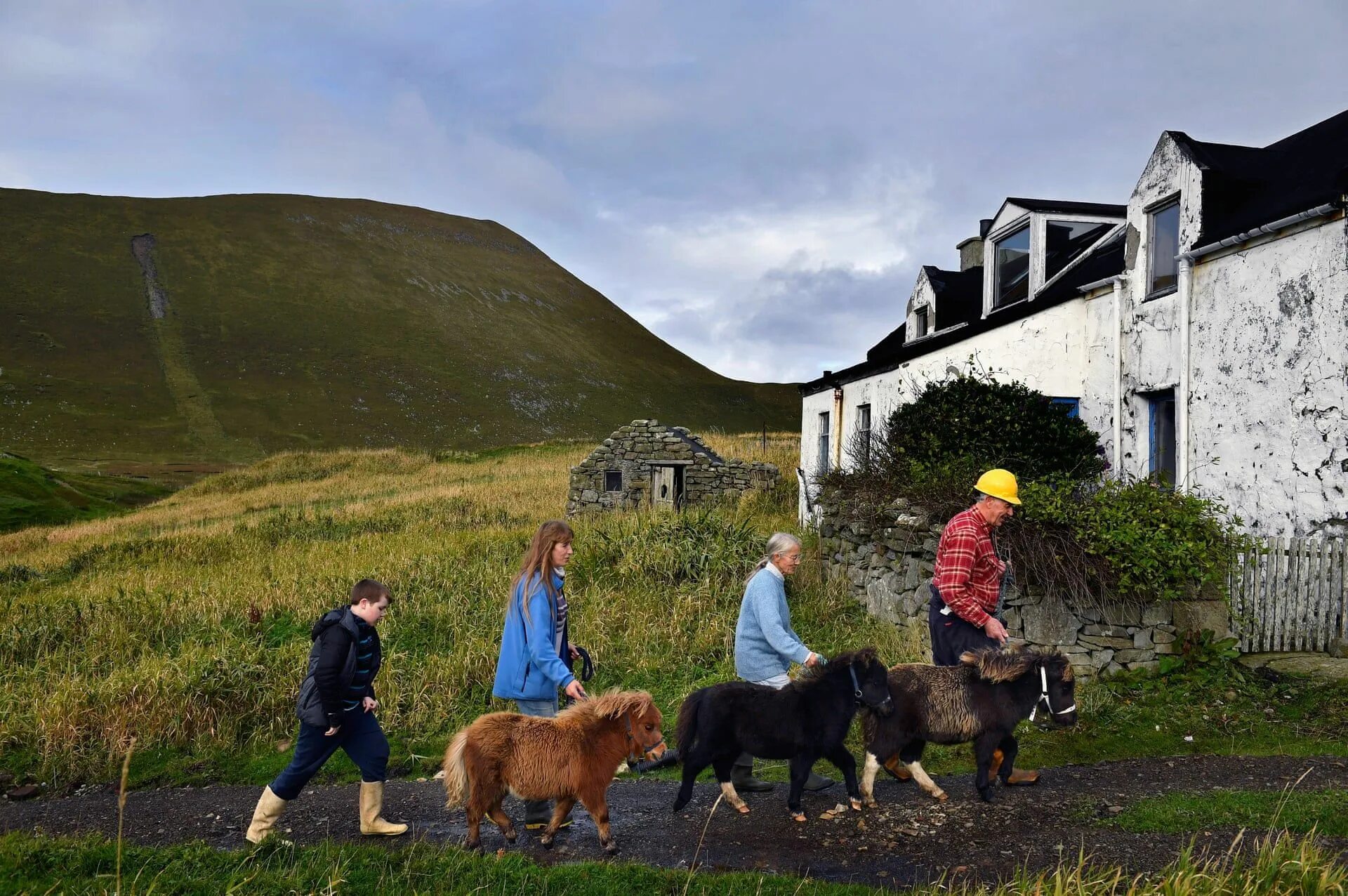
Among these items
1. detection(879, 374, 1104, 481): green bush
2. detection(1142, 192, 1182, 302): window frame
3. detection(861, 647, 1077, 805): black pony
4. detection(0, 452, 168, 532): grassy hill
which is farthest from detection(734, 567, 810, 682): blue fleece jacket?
detection(0, 452, 168, 532): grassy hill

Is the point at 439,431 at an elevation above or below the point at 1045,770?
above

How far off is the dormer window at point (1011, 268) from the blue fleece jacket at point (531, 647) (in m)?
12.9

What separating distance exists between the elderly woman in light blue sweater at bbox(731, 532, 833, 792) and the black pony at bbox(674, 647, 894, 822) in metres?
0.17

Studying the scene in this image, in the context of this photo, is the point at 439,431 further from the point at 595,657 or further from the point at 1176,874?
the point at 1176,874

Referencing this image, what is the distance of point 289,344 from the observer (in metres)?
91.5

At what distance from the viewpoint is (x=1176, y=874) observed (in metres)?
3.94

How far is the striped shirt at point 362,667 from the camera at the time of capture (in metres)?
5.05

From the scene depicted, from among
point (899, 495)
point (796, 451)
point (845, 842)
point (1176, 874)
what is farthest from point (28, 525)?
point (1176, 874)

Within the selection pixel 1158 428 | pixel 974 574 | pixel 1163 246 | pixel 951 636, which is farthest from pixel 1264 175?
pixel 951 636

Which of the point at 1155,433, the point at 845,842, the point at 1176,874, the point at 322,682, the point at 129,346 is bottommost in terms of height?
the point at 845,842

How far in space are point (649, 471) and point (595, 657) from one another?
13.3 m

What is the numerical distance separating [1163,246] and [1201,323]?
5.15ft

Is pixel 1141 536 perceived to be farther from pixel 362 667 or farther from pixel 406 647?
pixel 406 647

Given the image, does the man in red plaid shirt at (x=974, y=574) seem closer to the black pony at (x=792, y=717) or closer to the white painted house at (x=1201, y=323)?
the black pony at (x=792, y=717)
